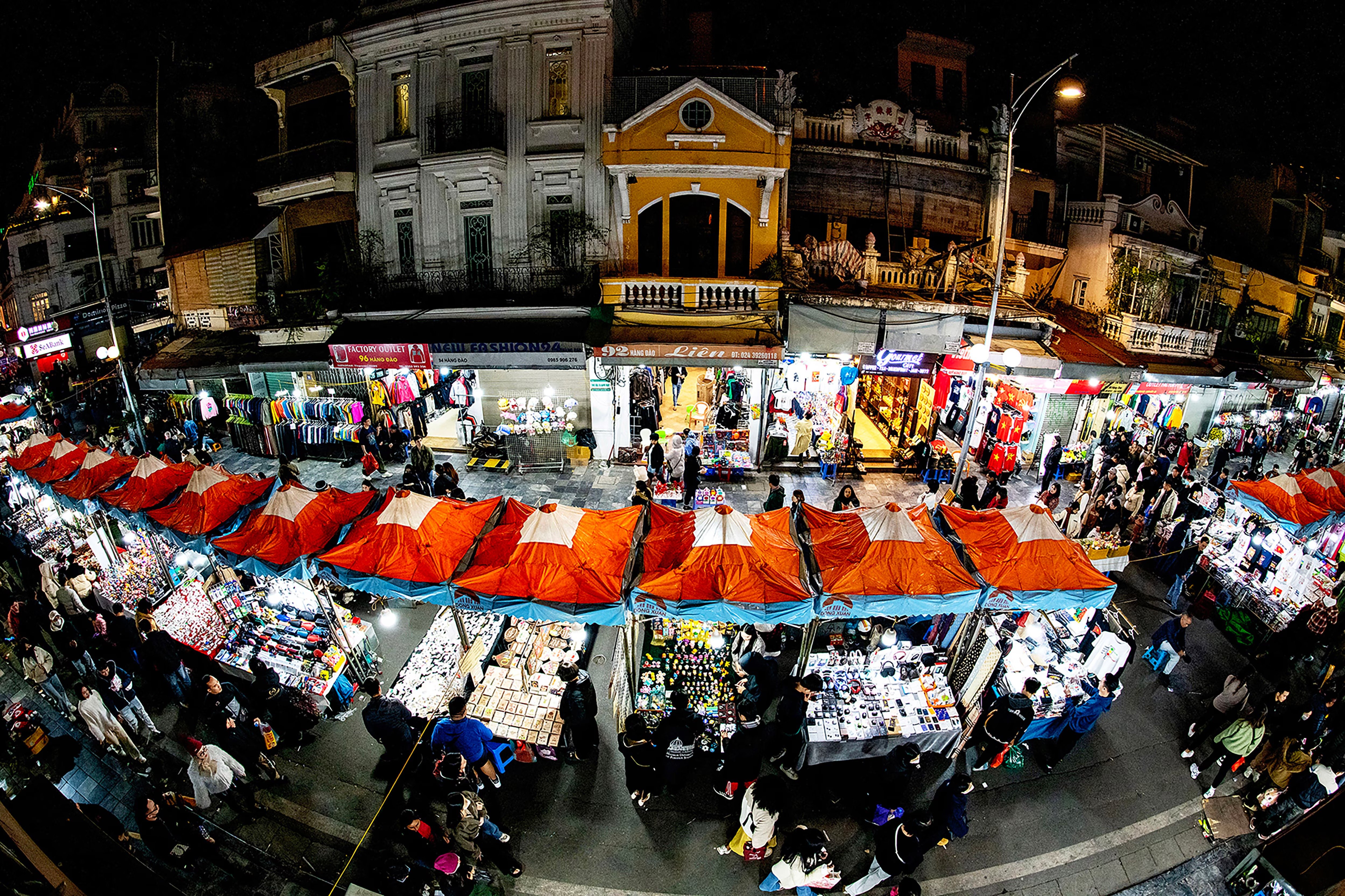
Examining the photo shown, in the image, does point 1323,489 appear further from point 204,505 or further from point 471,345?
point 204,505

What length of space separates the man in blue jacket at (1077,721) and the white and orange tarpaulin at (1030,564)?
1.38 meters

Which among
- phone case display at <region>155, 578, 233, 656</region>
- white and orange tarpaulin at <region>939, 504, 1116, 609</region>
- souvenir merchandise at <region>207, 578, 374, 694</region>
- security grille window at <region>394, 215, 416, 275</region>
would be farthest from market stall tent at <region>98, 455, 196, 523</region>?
white and orange tarpaulin at <region>939, 504, 1116, 609</region>

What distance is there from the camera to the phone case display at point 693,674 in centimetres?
819

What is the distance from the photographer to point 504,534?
8680 millimetres

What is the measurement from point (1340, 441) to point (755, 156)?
26990 millimetres

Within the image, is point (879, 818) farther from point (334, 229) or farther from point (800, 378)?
point (334, 229)

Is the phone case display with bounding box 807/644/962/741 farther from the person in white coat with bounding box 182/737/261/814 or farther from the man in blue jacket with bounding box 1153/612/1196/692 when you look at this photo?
the person in white coat with bounding box 182/737/261/814

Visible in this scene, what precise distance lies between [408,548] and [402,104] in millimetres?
16140

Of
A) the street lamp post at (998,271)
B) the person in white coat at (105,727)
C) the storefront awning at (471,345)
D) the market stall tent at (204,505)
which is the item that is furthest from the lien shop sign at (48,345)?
the street lamp post at (998,271)

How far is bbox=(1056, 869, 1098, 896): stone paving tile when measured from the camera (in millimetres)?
6836

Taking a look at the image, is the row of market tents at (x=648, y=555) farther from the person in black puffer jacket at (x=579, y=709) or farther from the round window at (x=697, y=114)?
the round window at (x=697, y=114)

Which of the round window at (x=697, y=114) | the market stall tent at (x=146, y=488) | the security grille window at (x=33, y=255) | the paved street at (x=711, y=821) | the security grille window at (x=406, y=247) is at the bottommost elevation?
the paved street at (x=711, y=821)

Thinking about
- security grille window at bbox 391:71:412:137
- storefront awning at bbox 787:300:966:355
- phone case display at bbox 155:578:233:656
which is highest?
security grille window at bbox 391:71:412:137

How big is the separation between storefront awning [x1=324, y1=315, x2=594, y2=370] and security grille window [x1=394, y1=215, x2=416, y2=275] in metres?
2.39
